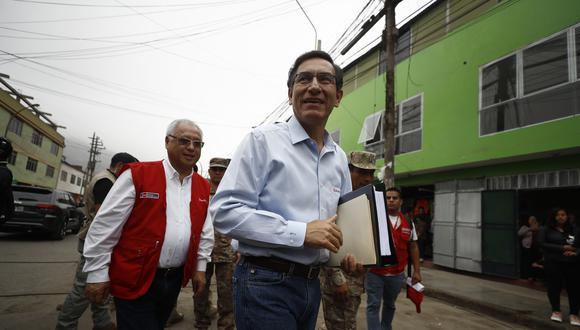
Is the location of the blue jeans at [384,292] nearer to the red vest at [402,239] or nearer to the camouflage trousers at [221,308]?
the red vest at [402,239]

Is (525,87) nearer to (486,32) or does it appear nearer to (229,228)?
(486,32)

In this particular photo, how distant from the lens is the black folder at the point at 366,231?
146 centimetres

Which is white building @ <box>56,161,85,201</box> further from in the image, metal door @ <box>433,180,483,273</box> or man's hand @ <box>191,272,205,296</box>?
man's hand @ <box>191,272,205,296</box>

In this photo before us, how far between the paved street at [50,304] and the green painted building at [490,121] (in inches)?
140

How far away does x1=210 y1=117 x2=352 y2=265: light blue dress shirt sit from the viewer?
1.31 metres

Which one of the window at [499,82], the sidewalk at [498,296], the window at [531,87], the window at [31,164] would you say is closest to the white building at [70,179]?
the window at [31,164]

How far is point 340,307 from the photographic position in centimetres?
328

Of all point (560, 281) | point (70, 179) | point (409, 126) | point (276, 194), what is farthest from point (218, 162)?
point (70, 179)

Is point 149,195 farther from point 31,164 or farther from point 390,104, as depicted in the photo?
point 31,164

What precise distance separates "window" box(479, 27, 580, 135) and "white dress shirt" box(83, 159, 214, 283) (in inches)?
329

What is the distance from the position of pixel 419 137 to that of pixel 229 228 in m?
11.0

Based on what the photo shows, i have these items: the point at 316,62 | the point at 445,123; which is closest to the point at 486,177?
the point at 445,123

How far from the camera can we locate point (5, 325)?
3688mm

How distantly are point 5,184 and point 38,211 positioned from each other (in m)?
8.00
